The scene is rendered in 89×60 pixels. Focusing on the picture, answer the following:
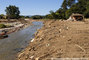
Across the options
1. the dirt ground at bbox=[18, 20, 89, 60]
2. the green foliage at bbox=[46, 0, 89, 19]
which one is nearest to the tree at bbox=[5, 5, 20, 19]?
the green foliage at bbox=[46, 0, 89, 19]

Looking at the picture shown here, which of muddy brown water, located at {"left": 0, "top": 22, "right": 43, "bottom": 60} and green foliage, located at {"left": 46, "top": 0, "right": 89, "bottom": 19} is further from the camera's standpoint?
green foliage, located at {"left": 46, "top": 0, "right": 89, "bottom": 19}

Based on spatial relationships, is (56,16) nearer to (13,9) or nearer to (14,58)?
(13,9)

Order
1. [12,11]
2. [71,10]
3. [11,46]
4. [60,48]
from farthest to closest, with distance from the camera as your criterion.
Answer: [12,11]
[71,10]
[11,46]
[60,48]

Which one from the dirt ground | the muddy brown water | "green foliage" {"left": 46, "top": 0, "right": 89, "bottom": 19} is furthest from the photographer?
"green foliage" {"left": 46, "top": 0, "right": 89, "bottom": 19}

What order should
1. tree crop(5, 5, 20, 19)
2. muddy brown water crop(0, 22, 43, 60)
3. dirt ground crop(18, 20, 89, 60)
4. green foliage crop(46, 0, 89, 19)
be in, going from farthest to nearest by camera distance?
tree crop(5, 5, 20, 19), green foliage crop(46, 0, 89, 19), muddy brown water crop(0, 22, 43, 60), dirt ground crop(18, 20, 89, 60)

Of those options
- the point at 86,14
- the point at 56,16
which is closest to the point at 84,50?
the point at 86,14

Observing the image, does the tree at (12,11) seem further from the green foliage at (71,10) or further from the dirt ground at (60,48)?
the dirt ground at (60,48)

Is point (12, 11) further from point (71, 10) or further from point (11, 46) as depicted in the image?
point (11, 46)

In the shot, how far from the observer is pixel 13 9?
91438mm

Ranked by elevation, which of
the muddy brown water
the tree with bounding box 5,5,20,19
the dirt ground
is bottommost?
the muddy brown water

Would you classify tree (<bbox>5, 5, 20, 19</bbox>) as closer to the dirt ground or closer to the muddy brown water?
the muddy brown water

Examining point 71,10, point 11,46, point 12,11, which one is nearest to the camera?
point 11,46

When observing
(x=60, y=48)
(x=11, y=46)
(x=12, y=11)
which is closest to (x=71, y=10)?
(x=12, y=11)

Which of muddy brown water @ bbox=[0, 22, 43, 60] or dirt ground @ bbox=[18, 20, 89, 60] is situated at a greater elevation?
dirt ground @ bbox=[18, 20, 89, 60]
